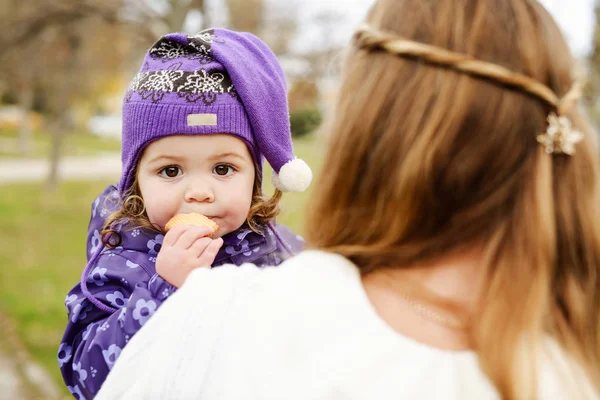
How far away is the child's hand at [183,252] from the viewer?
1.69 meters

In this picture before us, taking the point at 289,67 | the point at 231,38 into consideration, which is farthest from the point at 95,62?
the point at 231,38

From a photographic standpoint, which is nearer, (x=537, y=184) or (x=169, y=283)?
(x=537, y=184)

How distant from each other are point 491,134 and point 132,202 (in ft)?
4.27

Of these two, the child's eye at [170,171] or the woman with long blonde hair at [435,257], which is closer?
the woman with long blonde hair at [435,257]

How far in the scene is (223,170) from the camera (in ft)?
6.71

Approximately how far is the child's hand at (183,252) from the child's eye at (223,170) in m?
0.28

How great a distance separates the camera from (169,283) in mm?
1689

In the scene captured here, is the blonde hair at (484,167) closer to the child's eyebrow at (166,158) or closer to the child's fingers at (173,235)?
the child's fingers at (173,235)

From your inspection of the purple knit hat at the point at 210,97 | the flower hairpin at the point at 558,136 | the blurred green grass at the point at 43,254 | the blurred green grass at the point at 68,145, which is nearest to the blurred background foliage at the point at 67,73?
the blurred green grass at the point at 43,254

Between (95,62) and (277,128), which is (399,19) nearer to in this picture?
(277,128)

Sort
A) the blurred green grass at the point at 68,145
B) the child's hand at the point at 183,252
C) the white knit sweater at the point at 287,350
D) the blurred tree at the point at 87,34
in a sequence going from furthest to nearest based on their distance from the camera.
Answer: the blurred green grass at the point at 68,145
the blurred tree at the point at 87,34
the child's hand at the point at 183,252
the white knit sweater at the point at 287,350

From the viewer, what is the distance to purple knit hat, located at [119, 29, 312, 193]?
1.96 meters

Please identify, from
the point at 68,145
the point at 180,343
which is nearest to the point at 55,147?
the point at 180,343

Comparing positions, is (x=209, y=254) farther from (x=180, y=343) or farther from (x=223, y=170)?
(x=180, y=343)
